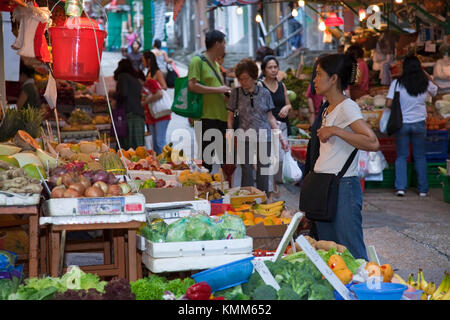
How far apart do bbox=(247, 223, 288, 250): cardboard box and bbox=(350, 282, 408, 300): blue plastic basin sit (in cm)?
176

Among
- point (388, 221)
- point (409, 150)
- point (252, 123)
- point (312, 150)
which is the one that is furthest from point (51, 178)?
point (409, 150)

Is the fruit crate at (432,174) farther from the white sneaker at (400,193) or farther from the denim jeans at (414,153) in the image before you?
the white sneaker at (400,193)

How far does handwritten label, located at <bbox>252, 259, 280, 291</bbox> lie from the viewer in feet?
11.1

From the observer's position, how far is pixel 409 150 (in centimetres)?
1088

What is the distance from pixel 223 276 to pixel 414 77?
306 inches

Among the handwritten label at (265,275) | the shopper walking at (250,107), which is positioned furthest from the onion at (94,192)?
the shopper walking at (250,107)

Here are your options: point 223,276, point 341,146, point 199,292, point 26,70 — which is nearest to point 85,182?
point 223,276

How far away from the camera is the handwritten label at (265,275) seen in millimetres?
3395

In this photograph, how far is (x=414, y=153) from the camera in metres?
10.6

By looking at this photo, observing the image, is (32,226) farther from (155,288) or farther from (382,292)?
(382,292)

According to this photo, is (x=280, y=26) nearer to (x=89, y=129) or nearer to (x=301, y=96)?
(x=301, y=96)

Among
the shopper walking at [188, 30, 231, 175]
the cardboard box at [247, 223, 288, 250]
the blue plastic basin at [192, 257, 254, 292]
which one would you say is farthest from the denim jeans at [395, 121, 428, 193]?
the blue plastic basin at [192, 257, 254, 292]

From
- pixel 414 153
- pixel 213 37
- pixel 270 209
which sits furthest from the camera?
pixel 414 153
